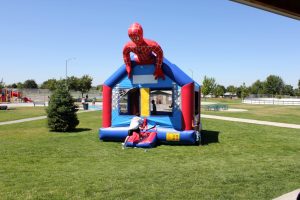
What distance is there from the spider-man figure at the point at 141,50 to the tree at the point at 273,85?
12388cm

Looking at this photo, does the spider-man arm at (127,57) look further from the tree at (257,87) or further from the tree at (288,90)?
the tree at (288,90)

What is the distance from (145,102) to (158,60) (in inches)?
80.7

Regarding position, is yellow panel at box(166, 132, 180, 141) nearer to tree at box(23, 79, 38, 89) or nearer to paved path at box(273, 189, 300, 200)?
paved path at box(273, 189, 300, 200)

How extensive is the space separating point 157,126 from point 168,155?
294 centimetres

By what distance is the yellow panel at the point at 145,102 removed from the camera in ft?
48.2

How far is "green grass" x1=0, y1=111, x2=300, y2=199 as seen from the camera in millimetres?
7125

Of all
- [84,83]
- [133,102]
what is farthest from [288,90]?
[133,102]

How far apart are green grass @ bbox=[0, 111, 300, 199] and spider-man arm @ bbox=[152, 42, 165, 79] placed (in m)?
3.14

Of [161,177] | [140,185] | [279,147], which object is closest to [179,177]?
[161,177]

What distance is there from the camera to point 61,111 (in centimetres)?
1820

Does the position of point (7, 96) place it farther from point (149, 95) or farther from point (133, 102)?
point (149, 95)

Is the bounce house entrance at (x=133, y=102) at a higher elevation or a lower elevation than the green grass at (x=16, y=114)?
higher

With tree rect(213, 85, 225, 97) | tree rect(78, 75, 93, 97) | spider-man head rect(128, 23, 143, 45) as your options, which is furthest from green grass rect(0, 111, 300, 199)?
tree rect(213, 85, 225, 97)

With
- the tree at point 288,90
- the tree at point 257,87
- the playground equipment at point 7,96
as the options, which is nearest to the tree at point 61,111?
the playground equipment at point 7,96
